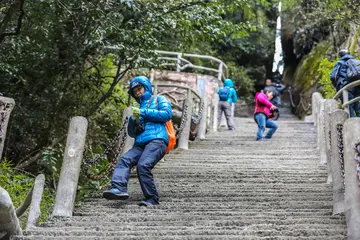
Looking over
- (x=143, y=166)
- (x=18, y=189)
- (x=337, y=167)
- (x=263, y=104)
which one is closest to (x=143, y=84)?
(x=143, y=166)

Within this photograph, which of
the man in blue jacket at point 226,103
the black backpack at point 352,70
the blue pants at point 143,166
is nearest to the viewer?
the blue pants at point 143,166

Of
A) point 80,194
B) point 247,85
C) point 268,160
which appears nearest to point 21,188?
point 80,194

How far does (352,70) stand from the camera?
9047 mm

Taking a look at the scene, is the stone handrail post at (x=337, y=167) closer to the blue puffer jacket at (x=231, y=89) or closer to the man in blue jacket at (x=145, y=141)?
the man in blue jacket at (x=145, y=141)

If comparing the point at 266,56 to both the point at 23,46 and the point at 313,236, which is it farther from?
the point at 313,236

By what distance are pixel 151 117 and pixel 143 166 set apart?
549 millimetres

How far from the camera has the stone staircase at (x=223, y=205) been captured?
5141mm

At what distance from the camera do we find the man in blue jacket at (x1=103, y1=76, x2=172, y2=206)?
633cm

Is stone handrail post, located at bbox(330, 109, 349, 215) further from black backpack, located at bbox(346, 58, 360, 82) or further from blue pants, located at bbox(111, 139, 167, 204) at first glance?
black backpack, located at bbox(346, 58, 360, 82)

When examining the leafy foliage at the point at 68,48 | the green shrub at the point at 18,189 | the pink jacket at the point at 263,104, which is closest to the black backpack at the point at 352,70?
the leafy foliage at the point at 68,48

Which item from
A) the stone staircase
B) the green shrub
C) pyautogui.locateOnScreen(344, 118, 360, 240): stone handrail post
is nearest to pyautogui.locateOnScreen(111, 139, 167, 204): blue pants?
the stone staircase

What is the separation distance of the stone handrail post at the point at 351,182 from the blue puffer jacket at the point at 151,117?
2138 mm

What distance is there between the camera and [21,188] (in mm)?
7758

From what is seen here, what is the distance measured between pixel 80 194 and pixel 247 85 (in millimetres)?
18340
